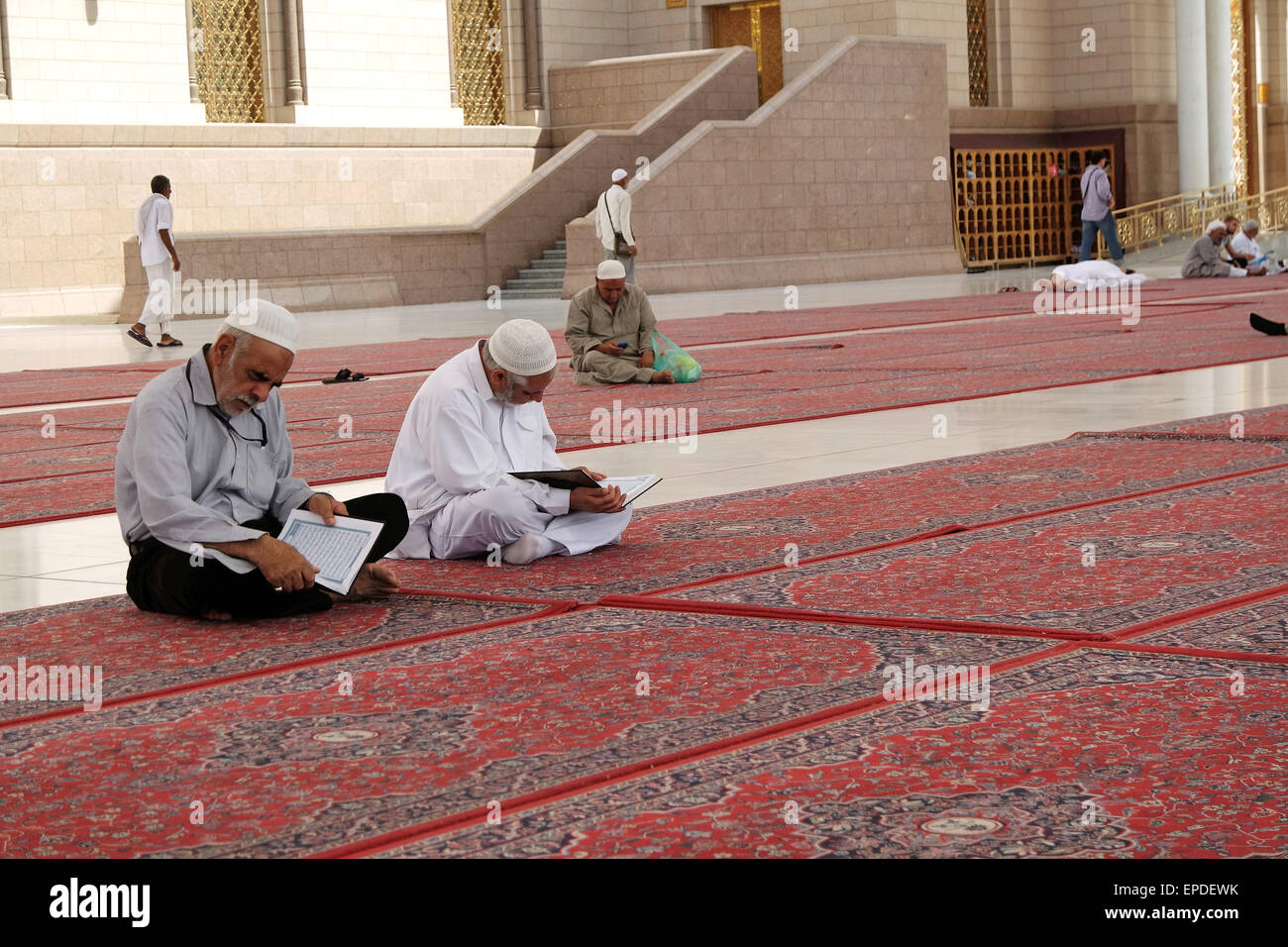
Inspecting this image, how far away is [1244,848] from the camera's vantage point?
2406mm

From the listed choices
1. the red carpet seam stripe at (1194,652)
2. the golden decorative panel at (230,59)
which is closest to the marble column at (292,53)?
the golden decorative panel at (230,59)

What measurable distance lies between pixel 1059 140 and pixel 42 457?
71.9 feet

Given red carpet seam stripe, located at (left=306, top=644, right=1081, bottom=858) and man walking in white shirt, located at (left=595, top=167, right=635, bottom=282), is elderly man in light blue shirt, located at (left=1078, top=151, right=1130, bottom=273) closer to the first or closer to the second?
man walking in white shirt, located at (left=595, top=167, right=635, bottom=282)

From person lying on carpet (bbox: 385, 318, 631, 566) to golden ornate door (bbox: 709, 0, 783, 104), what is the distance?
22287 mm

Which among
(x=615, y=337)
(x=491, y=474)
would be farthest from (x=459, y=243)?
(x=491, y=474)

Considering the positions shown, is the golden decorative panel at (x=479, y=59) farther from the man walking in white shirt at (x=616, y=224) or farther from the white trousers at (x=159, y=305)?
the white trousers at (x=159, y=305)

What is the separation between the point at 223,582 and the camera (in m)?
4.11

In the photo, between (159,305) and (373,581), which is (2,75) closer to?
(159,305)

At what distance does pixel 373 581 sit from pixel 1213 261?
54.9 feet

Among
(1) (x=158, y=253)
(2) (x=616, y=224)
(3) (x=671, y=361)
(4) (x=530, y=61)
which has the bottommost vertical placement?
(3) (x=671, y=361)

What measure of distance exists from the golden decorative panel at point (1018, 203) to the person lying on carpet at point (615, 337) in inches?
620

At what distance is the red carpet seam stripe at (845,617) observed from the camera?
3.72 m

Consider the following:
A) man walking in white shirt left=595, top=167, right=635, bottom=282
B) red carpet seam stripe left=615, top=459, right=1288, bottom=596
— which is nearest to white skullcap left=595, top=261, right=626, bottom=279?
red carpet seam stripe left=615, top=459, right=1288, bottom=596
